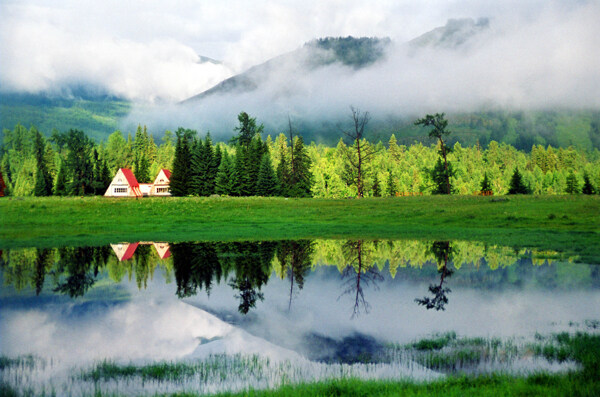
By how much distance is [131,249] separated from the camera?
30.5m

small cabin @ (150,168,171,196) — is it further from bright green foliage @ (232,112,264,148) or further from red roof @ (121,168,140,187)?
bright green foliage @ (232,112,264,148)

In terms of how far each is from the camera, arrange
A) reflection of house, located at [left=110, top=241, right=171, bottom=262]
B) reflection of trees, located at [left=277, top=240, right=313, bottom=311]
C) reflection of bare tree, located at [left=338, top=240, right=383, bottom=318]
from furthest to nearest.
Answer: reflection of house, located at [left=110, top=241, right=171, bottom=262], reflection of trees, located at [left=277, top=240, right=313, bottom=311], reflection of bare tree, located at [left=338, top=240, right=383, bottom=318]

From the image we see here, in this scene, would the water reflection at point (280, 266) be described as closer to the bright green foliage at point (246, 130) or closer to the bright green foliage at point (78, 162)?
the bright green foliage at point (78, 162)

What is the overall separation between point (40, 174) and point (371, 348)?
307 ft

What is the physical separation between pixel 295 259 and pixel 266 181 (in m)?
58.9

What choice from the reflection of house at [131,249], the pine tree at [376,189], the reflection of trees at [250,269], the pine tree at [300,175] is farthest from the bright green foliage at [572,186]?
the reflection of house at [131,249]

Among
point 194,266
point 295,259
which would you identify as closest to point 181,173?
point 295,259

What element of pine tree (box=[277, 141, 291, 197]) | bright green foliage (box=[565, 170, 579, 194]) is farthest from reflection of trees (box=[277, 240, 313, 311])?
bright green foliage (box=[565, 170, 579, 194])

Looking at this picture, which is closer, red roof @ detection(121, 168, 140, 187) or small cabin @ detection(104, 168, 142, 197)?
small cabin @ detection(104, 168, 142, 197)

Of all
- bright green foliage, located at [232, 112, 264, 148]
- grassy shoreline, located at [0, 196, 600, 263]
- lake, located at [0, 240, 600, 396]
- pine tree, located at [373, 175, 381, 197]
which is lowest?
lake, located at [0, 240, 600, 396]

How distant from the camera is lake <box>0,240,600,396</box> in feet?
32.8

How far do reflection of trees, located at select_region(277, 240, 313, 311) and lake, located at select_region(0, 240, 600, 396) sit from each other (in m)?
0.12

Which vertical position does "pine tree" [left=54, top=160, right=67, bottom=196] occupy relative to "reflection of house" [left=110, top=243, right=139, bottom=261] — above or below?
above

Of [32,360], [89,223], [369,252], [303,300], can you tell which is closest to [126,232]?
[89,223]
